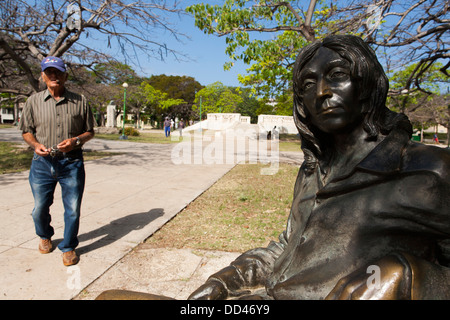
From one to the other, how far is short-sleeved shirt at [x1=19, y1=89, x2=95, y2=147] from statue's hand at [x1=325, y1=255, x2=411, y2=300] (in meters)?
3.34

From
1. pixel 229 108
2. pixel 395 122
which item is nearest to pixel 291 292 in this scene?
pixel 395 122

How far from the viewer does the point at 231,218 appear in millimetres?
5496

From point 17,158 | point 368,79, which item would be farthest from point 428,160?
point 17,158

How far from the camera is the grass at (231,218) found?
437 cm

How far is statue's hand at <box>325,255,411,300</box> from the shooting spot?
0.90 m

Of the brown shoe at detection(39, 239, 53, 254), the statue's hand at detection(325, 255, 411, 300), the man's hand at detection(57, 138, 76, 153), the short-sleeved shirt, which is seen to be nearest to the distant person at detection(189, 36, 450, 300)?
the statue's hand at detection(325, 255, 411, 300)

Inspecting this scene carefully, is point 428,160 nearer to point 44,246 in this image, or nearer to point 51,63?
point 51,63

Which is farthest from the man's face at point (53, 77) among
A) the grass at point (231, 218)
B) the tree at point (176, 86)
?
the tree at point (176, 86)

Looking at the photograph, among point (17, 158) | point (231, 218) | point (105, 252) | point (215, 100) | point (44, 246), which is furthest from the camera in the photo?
point (215, 100)

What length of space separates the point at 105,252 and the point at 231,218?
7.55ft

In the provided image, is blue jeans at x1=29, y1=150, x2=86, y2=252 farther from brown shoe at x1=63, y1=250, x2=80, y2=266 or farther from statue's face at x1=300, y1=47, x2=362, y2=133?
statue's face at x1=300, y1=47, x2=362, y2=133

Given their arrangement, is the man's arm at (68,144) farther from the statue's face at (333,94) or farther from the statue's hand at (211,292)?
the statue's face at (333,94)

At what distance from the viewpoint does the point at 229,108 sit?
2377 inches
